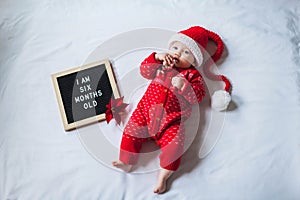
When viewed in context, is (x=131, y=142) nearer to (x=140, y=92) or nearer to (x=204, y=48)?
(x=140, y=92)

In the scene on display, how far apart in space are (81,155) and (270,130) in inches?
22.2

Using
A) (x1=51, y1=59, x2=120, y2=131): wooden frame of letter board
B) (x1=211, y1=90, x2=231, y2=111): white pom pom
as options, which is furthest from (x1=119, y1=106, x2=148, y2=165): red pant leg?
(x1=211, y1=90, x2=231, y2=111): white pom pom

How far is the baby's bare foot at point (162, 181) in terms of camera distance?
107cm

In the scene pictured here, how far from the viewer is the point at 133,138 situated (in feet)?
3.63

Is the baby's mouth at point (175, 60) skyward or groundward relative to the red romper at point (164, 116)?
skyward

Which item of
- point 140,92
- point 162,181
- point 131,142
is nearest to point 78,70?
point 140,92

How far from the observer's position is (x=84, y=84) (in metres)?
1.23

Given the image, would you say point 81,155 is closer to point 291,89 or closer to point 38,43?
point 38,43

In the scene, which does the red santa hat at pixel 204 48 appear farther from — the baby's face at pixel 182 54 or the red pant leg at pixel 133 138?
the red pant leg at pixel 133 138

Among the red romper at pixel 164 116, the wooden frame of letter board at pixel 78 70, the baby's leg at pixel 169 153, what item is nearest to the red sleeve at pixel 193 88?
the red romper at pixel 164 116

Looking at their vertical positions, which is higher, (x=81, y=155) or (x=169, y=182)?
(x=81, y=155)

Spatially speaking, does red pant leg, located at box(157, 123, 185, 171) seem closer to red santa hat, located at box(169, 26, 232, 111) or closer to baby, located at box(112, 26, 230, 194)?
baby, located at box(112, 26, 230, 194)

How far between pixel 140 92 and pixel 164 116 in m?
0.14

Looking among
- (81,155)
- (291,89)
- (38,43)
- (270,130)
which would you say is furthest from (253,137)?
(38,43)
